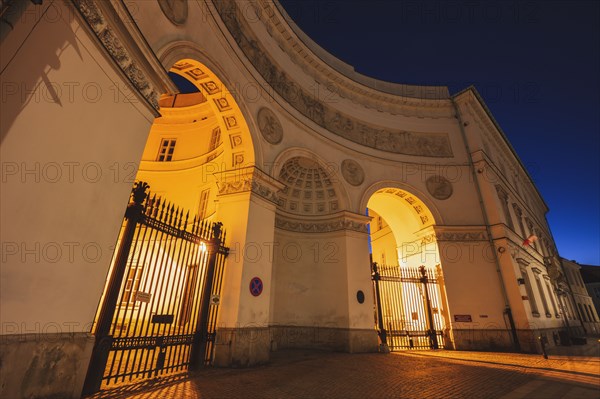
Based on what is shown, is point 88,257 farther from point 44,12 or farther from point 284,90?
point 284,90

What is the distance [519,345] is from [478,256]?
384 cm

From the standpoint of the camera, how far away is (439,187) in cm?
1479

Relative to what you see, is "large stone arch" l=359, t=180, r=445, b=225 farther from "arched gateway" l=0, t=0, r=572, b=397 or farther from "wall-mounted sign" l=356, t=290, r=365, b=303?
"wall-mounted sign" l=356, t=290, r=365, b=303

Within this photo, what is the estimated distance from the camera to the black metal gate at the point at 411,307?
12.7m

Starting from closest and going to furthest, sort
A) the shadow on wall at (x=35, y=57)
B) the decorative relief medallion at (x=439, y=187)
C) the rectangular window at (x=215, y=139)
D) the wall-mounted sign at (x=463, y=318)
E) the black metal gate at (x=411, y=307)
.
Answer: the shadow on wall at (x=35, y=57), the wall-mounted sign at (x=463, y=318), the black metal gate at (x=411, y=307), the rectangular window at (x=215, y=139), the decorative relief medallion at (x=439, y=187)

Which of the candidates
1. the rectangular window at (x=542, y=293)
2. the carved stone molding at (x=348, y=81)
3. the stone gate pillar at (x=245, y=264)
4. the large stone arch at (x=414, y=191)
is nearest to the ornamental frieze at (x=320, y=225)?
the large stone arch at (x=414, y=191)

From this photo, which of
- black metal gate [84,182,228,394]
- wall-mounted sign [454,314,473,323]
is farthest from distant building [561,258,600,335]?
black metal gate [84,182,228,394]

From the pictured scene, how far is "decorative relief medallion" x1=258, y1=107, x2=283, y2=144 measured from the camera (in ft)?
32.2

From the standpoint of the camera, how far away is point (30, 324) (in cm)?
336

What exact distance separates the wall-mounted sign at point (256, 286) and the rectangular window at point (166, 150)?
1058 centimetres

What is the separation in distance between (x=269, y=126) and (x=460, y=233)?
10693 mm

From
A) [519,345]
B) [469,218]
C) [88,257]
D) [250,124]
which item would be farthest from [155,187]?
[519,345]

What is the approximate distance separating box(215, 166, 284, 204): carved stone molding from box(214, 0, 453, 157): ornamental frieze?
4071 mm

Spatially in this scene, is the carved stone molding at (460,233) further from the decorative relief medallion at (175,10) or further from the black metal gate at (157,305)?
the decorative relief medallion at (175,10)
